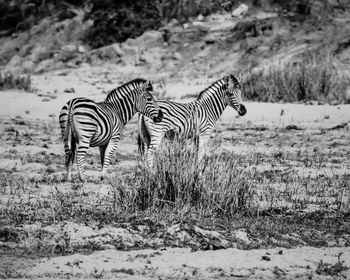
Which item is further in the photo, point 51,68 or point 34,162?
point 51,68

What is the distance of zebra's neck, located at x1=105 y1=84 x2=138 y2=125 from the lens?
11.7m

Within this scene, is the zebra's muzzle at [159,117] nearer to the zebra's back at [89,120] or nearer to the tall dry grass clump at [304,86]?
the zebra's back at [89,120]

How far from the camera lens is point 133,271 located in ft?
19.0

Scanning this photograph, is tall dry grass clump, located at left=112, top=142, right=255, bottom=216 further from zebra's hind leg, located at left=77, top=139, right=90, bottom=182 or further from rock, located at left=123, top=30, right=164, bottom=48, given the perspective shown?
rock, located at left=123, top=30, right=164, bottom=48

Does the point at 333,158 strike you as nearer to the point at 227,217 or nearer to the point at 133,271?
the point at 227,217

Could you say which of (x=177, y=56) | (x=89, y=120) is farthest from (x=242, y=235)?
(x=177, y=56)

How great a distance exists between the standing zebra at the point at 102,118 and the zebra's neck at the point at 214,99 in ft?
3.51

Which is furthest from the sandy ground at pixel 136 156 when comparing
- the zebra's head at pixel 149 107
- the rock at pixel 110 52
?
the rock at pixel 110 52

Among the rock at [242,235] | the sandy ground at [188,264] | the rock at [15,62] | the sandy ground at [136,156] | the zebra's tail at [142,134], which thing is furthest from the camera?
the rock at [15,62]

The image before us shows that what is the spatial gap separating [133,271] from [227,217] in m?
2.18

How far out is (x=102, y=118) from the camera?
35.0 feet

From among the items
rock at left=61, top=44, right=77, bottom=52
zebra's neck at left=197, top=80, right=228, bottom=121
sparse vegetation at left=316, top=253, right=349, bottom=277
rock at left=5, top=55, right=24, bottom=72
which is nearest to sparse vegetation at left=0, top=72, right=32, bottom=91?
rock at left=61, top=44, right=77, bottom=52

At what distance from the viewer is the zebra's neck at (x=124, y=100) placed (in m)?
11.7

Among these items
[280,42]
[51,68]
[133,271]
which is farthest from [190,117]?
[51,68]
